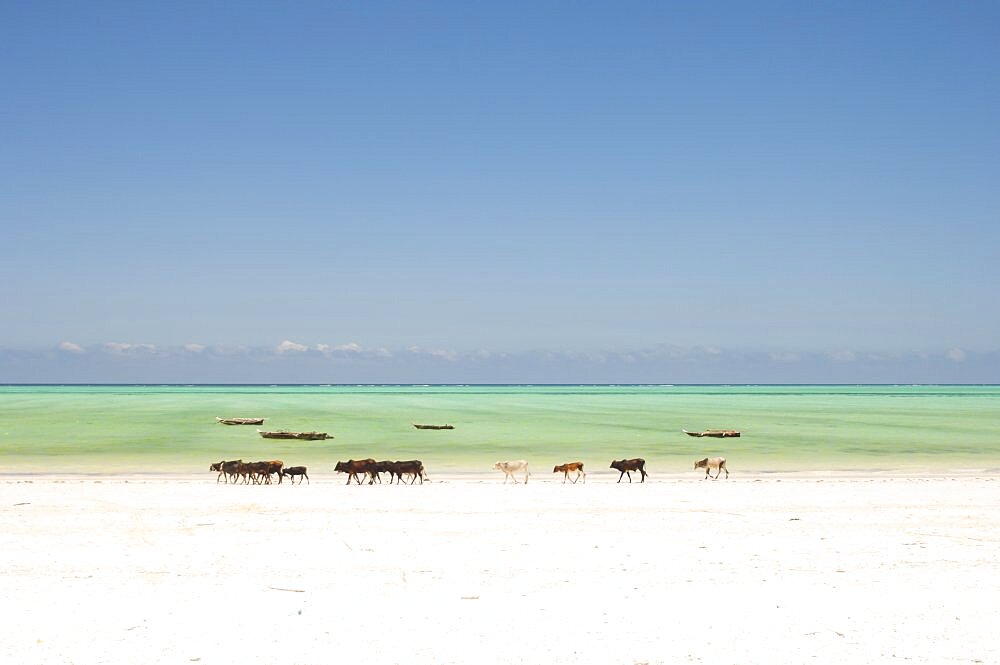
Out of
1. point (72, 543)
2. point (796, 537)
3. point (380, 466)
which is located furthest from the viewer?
point (380, 466)

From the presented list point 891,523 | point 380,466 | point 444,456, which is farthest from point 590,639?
point 444,456

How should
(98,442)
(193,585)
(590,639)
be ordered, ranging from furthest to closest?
(98,442) < (193,585) < (590,639)

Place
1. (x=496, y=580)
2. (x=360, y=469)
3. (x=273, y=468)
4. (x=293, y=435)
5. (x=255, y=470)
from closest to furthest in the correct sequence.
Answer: (x=496, y=580) < (x=360, y=469) < (x=273, y=468) < (x=255, y=470) < (x=293, y=435)

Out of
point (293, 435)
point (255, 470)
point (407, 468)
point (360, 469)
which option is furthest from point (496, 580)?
point (293, 435)

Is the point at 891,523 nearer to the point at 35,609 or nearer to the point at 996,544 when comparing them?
the point at 996,544

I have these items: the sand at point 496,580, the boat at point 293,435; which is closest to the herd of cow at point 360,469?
the sand at point 496,580

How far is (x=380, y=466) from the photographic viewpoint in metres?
27.9

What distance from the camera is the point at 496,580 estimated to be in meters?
12.6

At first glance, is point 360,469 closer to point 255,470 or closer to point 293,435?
point 255,470

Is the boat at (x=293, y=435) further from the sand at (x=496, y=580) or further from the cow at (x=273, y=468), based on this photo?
the sand at (x=496, y=580)

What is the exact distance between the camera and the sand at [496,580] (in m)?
9.34

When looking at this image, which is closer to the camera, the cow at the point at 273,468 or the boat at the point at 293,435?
the cow at the point at 273,468

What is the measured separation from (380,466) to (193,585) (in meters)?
15.8

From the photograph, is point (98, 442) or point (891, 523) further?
point (98, 442)
